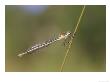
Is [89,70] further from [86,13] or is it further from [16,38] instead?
[16,38]

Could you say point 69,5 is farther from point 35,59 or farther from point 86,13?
point 35,59

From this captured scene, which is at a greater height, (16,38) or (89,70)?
(16,38)
